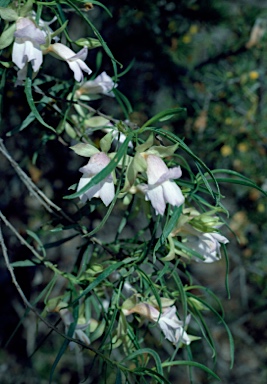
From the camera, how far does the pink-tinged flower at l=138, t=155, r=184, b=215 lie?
2.09ft

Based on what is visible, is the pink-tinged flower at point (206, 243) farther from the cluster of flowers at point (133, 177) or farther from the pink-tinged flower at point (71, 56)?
the pink-tinged flower at point (71, 56)

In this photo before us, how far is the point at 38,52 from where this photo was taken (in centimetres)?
68

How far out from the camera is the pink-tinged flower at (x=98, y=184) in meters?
0.63

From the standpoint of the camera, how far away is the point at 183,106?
163 centimetres

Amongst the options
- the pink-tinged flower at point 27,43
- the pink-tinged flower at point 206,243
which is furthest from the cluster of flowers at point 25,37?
the pink-tinged flower at point 206,243

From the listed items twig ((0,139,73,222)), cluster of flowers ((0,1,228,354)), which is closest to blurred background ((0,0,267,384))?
twig ((0,139,73,222))

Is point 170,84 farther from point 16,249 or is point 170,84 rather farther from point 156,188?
point 156,188

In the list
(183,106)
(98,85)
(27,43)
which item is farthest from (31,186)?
(183,106)

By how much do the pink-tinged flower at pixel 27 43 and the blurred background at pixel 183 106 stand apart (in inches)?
27.1

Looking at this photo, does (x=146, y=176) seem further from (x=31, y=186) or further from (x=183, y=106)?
(x=183, y=106)

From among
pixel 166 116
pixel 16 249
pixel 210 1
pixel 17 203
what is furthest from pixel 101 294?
pixel 210 1

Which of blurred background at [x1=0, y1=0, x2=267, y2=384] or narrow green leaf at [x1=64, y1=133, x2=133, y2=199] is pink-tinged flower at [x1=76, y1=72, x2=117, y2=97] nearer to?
narrow green leaf at [x1=64, y1=133, x2=133, y2=199]

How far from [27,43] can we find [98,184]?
198mm

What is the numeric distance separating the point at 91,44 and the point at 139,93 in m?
0.91
